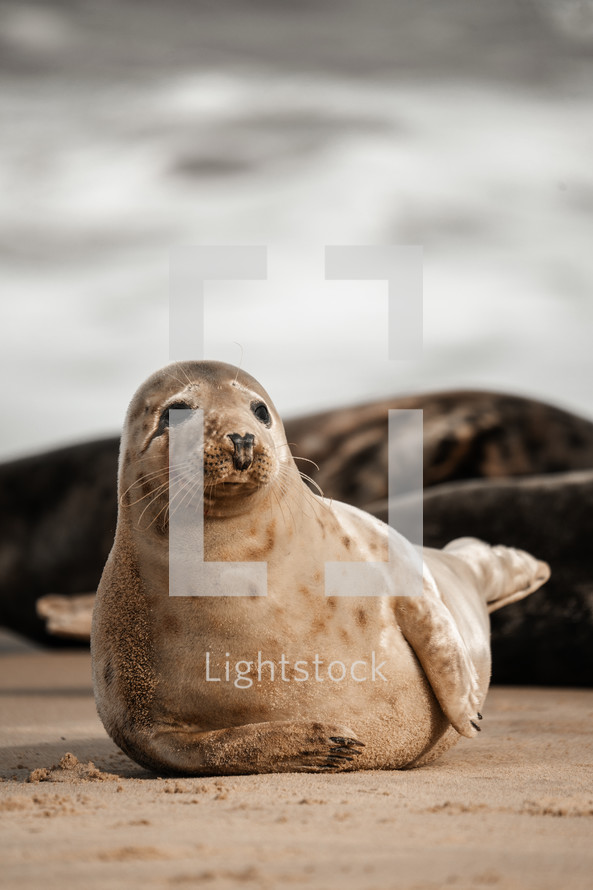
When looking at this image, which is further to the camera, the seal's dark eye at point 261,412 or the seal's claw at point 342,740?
the seal's dark eye at point 261,412

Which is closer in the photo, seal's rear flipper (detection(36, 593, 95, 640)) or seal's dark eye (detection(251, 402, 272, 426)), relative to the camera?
seal's dark eye (detection(251, 402, 272, 426))

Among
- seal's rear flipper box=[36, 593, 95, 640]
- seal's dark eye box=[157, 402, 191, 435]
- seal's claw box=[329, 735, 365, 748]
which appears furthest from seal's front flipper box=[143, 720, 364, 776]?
seal's rear flipper box=[36, 593, 95, 640]

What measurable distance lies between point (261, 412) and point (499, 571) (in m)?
1.44

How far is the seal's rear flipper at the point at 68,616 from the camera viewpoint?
6172 millimetres

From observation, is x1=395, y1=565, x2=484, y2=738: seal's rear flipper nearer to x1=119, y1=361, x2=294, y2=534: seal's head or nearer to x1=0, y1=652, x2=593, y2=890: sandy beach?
x1=0, y1=652, x2=593, y2=890: sandy beach

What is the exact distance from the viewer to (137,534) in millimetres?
2832

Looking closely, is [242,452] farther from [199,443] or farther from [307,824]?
[307,824]

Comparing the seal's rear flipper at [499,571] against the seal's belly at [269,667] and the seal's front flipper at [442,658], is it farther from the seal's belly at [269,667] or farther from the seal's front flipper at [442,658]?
the seal's belly at [269,667]

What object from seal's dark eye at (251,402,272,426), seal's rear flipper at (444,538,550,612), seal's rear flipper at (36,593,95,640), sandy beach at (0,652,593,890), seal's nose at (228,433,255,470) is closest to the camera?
sandy beach at (0,652,593,890)

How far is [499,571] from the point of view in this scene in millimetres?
3904

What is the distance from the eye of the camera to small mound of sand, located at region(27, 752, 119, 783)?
105 inches

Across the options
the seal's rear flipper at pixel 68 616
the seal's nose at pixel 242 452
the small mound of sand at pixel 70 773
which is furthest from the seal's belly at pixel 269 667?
the seal's rear flipper at pixel 68 616

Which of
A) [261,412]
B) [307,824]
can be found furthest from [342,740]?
[261,412]

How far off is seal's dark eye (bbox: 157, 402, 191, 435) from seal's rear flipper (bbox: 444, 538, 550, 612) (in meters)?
1.44
